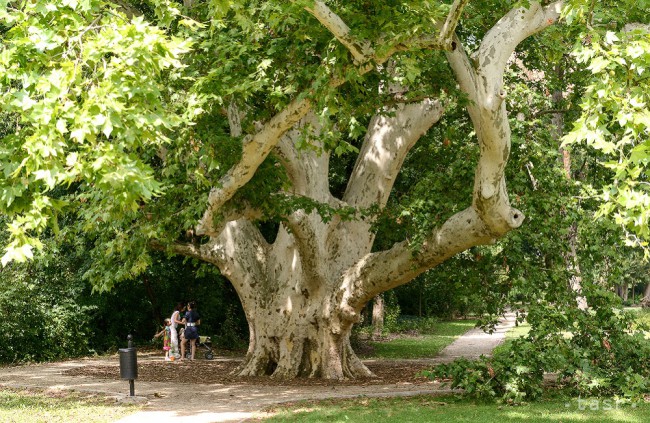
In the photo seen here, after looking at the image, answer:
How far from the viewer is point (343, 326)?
1717 cm

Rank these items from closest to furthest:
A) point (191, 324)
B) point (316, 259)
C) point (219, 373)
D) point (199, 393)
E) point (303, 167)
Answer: point (199, 393)
point (316, 259)
point (303, 167)
point (219, 373)
point (191, 324)

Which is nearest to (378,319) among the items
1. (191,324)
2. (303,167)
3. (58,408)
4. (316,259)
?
(191,324)

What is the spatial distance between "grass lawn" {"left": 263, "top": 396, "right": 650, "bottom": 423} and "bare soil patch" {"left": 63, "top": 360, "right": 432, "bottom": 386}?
2547 mm

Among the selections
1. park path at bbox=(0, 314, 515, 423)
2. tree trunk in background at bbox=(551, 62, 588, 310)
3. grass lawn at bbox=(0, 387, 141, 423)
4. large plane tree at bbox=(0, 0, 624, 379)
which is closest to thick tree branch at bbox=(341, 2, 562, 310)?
large plane tree at bbox=(0, 0, 624, 379)

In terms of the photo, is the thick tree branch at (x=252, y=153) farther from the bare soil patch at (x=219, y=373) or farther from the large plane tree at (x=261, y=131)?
the bare soil patch at (x=219, y=373)

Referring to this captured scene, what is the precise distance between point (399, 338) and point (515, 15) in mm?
23412

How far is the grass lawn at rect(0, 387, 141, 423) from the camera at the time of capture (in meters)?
12.2

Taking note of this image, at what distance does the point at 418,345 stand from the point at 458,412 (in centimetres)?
1730

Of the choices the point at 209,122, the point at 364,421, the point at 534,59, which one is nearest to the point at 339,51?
the point at 209,122

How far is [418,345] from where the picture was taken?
29109mm

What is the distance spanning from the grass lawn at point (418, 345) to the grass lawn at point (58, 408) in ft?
39.1

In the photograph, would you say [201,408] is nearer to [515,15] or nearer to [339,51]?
[339,51]

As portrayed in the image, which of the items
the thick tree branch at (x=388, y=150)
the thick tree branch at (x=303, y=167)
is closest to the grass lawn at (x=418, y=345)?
the thick tree branch at (x=388, y=150)

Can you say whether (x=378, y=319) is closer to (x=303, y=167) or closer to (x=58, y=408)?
(x=303, y=167)
